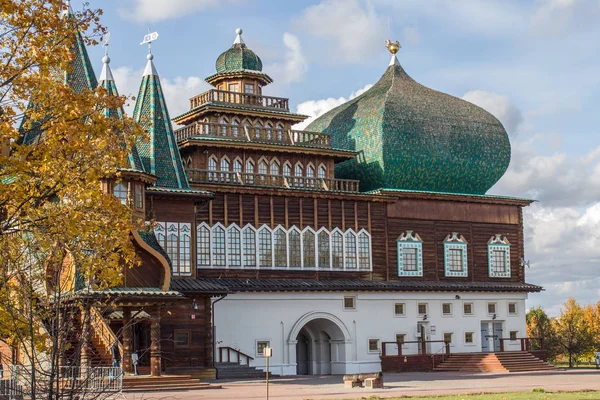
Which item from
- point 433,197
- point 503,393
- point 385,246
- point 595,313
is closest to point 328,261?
point 385,246

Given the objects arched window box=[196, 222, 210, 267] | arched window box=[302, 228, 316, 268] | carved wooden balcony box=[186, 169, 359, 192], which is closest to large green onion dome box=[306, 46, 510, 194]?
carved wooden balcony box=[186, 169, 359, 192]

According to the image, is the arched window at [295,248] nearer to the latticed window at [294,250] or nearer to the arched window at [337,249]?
the latticed window at [294,250]

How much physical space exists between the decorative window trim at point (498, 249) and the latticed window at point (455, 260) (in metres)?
1.90

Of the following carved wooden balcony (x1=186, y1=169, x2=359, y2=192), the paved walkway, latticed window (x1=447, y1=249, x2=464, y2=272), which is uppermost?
carved wooden balcony (x1=186, y1=169, x2=359, y2=192)

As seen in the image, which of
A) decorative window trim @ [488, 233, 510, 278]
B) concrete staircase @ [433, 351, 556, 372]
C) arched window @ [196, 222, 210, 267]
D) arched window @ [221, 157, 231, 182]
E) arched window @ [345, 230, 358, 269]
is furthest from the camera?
decorative window trim @ [488, 233, 510, 278]

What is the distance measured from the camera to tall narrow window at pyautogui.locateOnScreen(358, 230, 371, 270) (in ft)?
148

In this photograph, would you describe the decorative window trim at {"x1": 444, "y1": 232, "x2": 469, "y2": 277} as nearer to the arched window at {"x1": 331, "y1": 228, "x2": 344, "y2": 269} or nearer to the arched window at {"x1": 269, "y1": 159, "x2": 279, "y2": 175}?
the arched window at {"x1": 331, "y1": 228, "x2": 344, "y2": 269}

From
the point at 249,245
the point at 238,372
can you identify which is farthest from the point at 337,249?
the point at 238,372

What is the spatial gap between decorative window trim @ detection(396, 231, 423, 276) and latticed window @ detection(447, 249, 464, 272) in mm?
1790

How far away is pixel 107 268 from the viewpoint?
1545cm

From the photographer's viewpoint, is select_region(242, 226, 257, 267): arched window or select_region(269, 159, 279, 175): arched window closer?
select_region(242, 226, 257, 267): arched window

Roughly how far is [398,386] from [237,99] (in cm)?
1798

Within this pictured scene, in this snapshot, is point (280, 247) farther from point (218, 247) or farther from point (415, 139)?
point (415, 139)

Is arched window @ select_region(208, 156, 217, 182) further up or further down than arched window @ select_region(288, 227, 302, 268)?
further up
